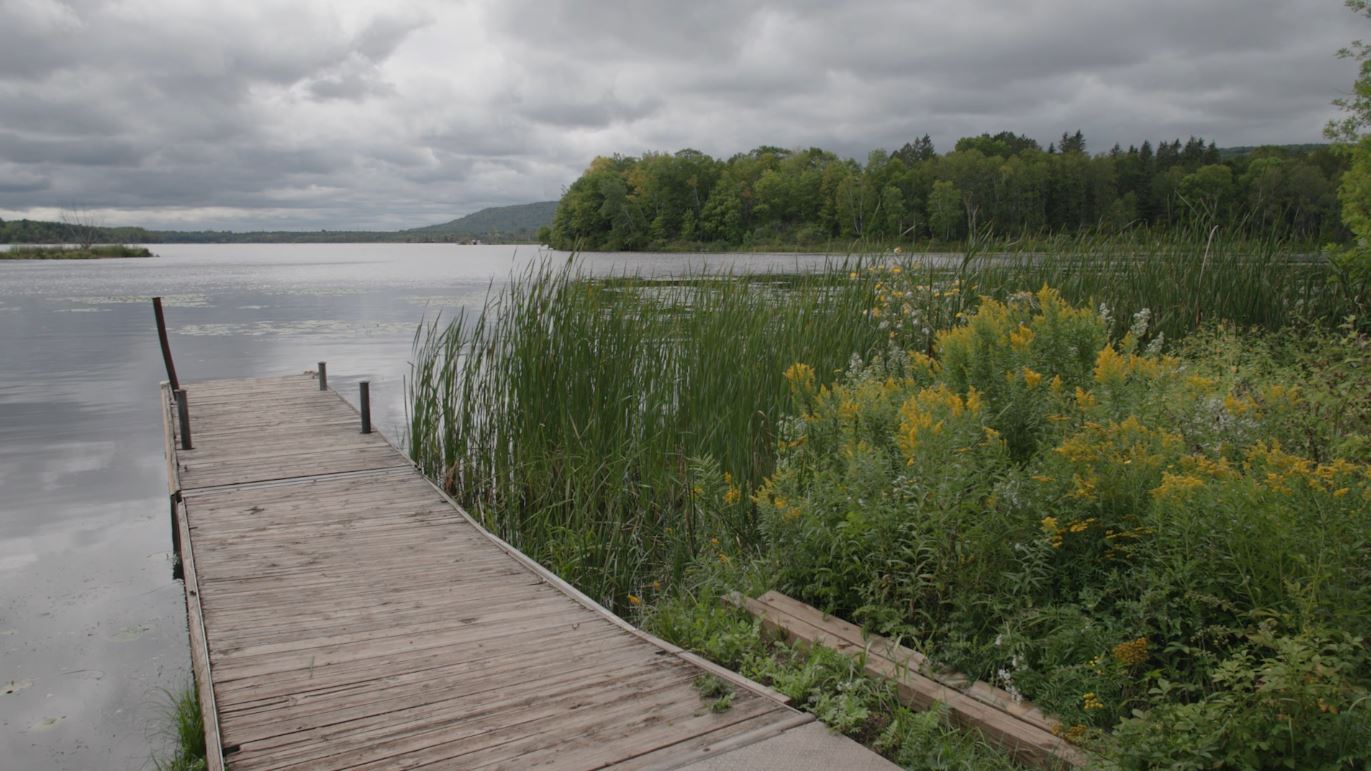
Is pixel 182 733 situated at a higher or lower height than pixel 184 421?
lower

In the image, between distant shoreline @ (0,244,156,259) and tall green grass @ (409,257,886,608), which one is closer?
tall green grass @ (409,257,886,608)

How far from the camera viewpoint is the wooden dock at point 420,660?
8.36 feet

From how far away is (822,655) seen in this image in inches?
112

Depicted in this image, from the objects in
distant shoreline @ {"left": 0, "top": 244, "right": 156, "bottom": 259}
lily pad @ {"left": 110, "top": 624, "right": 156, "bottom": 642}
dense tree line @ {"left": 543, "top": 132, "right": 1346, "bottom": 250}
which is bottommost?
lily pad @ {"left": 110, "top": 624, "right": 156, "bottom": 642}

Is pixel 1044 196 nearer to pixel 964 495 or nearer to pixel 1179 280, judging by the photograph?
pixel 1179 280

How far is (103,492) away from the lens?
8242 mm

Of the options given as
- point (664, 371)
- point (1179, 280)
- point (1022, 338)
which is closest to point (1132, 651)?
point (1022, 338)

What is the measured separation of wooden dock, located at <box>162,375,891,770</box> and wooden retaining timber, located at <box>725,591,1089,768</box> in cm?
31

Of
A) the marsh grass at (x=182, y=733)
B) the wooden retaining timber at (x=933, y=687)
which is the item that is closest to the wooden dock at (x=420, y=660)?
the wooden retaining timber at (x=933, y=687)

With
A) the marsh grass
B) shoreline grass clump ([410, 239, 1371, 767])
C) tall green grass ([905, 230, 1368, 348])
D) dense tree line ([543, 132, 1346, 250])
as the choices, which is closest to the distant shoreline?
dense tree line ([543, 132, 1346, 250])

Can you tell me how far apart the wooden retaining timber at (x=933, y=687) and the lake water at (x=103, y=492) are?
10.1 feet

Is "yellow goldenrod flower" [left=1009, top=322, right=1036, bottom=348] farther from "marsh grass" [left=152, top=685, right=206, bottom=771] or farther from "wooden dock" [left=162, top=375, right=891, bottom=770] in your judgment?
"marsh grass" [left=152, top=685, right=206, bottom=771]

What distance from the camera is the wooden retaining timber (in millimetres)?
2316

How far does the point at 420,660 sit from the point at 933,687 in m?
1.88
